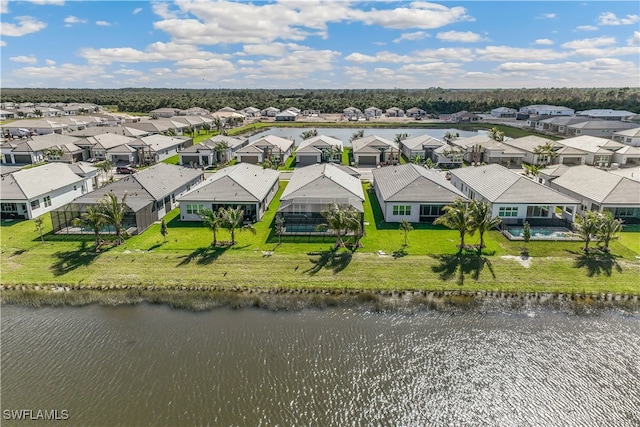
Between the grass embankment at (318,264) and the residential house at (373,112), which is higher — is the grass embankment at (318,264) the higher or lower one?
the lower one

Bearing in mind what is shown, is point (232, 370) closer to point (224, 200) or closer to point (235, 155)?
point (224, 200)

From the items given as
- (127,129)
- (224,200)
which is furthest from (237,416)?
(127,129)

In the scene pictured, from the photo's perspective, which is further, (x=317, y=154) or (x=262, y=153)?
(x=262, y=153)

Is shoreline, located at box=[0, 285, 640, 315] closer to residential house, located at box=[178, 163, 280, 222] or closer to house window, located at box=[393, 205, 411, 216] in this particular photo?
residential house, located at box=[178, 163, 280, 222]

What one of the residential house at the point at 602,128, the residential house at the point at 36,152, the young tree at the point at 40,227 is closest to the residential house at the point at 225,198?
the young tree at the point at 40,227

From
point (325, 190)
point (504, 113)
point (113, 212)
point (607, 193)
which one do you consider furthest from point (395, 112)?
point (113, 212)

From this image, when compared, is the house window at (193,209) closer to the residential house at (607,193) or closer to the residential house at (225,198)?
the residential house at (225,198)

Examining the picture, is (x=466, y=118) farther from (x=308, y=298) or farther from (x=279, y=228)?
(x=308, y=298)
